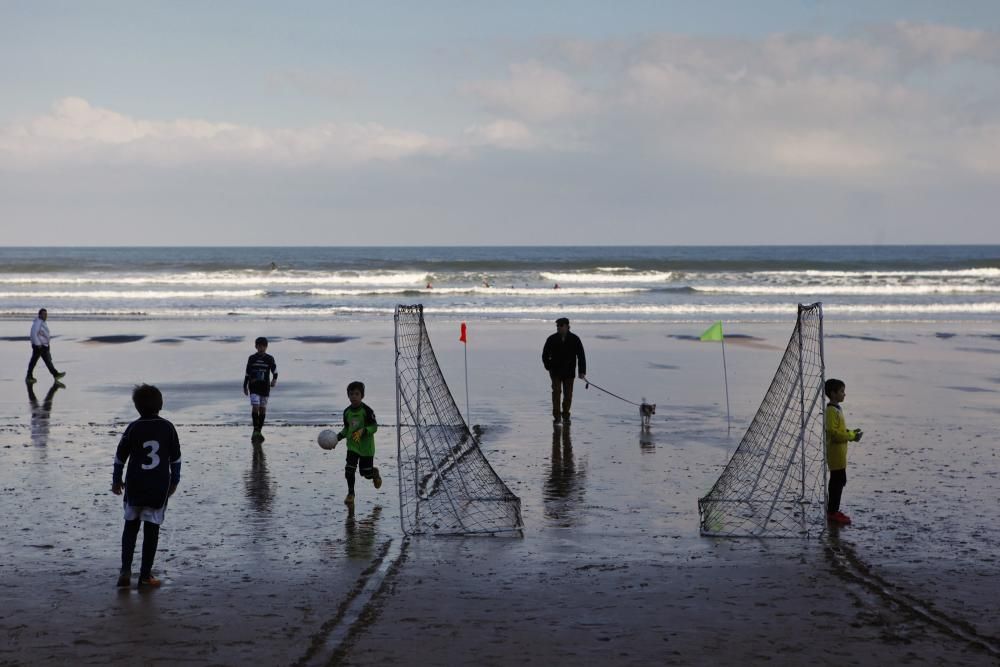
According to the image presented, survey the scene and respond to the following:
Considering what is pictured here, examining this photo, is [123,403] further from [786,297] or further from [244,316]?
[786,297]

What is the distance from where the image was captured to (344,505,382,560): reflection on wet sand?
8633 mm

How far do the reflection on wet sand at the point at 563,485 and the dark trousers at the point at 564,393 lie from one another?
1463 millimetres

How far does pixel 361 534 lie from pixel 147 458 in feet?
7.53

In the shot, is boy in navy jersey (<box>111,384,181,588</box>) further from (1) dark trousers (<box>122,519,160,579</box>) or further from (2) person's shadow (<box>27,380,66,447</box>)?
(2) person's shadow (<box>27,380,66,447</box>)

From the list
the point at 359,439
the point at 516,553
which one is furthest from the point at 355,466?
the point at 516,553

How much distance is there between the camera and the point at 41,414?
16375 millimetres

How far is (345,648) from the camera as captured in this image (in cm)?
639

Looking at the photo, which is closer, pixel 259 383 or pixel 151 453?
pixel 151 453

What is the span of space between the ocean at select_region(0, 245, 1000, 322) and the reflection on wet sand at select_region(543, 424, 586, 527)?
2421cm

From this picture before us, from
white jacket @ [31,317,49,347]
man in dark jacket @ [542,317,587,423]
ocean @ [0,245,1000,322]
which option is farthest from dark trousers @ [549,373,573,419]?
ocean @ [0,245,1000,322]

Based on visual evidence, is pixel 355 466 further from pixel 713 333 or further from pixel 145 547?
pixel 713 333

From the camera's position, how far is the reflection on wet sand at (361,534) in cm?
Result: 863

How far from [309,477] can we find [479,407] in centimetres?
581

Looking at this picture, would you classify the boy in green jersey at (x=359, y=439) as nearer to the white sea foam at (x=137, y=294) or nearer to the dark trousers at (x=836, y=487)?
the dark trousers at (x=836, y=487)
